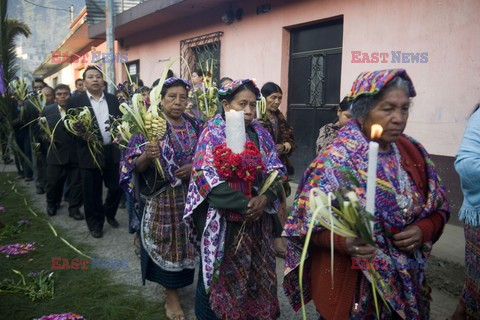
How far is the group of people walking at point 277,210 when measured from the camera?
5.78ft

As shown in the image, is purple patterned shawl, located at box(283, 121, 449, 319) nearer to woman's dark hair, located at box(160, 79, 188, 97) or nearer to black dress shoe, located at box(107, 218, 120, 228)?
woman's dark hair, located at box(160, 79, 188, 97)

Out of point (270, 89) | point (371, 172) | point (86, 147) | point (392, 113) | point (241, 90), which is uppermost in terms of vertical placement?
point (270, 89)

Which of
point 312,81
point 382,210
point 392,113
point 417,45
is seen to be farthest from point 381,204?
point 312,81

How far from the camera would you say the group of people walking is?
1763 millimetres

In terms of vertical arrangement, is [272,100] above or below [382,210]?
above

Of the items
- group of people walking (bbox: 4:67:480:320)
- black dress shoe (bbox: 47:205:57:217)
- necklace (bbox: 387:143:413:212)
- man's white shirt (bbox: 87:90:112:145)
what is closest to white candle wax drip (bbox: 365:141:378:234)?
group of people walking (bbox: 4:67:480:320)

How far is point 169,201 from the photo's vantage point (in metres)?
3.12

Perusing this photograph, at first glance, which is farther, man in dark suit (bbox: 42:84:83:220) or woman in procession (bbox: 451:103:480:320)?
man in dark suit (bbox: 42:84:83:220)

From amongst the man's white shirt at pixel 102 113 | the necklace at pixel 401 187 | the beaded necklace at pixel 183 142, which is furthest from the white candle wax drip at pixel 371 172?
the man's white shirt at pixel 102 113

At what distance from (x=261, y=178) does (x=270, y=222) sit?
0.32m

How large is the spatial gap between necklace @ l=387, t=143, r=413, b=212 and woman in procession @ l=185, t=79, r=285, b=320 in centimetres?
83

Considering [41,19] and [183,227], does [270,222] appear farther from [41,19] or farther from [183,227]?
[41,19]

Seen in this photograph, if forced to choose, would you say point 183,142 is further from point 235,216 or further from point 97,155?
point 97,155

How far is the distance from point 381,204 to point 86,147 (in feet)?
13.4
